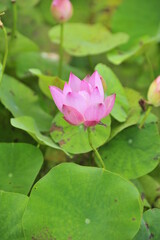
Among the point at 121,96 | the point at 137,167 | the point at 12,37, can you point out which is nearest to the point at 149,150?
the point at 137,167

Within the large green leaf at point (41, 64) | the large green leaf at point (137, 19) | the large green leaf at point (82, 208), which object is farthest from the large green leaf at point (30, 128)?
the large green leaf at point (137, 19)

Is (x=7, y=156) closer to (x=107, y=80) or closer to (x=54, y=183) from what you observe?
(x=54, y=183)

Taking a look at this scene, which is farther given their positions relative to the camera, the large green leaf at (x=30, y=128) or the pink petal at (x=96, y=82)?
the large green leaf at (x=30, y=128)

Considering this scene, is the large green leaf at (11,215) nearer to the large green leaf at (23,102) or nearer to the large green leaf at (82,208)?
the large green leaf at (82,208)

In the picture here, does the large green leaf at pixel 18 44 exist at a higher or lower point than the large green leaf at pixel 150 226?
higher

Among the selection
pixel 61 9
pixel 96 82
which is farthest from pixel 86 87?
pixel 61 9

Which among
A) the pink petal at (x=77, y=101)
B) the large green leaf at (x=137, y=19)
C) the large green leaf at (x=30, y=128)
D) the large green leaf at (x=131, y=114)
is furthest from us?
the large green leaf at (x=137, y=19)

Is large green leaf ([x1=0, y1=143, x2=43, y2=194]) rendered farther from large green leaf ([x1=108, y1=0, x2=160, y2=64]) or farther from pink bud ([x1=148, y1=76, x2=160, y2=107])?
large green leaf ([x1=108, y1=0, x2=160, y2=64])
